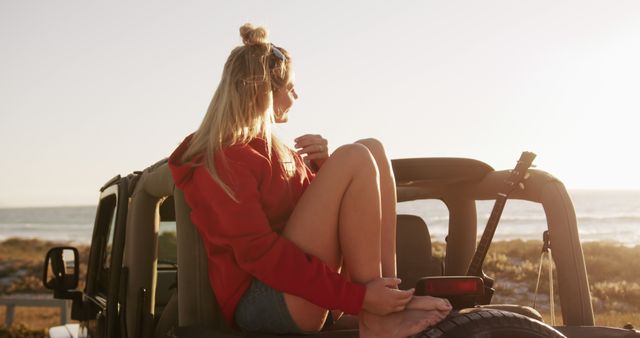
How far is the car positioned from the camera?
10.6 feet

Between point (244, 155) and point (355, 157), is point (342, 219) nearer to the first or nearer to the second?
point (355, 157)

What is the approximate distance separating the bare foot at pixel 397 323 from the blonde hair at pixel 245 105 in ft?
2.42

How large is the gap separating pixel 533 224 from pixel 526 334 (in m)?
62.4

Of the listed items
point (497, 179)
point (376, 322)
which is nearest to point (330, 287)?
point (376, 322)

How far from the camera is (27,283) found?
4531 centimetres

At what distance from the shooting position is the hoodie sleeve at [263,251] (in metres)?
3.43

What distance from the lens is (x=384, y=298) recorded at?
A: 11.0 feet

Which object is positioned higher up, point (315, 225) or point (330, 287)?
point (315, 225)

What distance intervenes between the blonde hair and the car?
27 centimetres

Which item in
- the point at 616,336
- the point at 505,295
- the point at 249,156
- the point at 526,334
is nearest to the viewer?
the point at 526,334

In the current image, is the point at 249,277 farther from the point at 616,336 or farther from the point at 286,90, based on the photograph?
the point at 616,336

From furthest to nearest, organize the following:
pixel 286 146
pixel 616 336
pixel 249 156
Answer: pixel 286 146 < pixel 249 156 < pixel 616 336

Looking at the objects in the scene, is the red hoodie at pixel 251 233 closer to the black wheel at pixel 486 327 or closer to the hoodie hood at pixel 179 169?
the hoodie hood at pixel 179 169

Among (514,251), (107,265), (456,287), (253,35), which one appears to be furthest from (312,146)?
(514,251)
